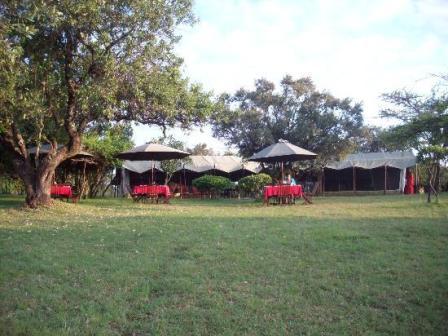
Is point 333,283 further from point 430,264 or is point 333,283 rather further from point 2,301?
point 2,301

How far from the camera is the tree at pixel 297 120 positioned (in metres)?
26.4

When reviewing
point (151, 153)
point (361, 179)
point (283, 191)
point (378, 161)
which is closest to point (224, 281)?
point (283, 191)

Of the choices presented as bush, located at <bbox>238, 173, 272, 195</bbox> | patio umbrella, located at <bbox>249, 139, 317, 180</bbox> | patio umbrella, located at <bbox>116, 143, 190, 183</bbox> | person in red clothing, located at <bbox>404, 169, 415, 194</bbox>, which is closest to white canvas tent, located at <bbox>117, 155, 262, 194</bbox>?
bush, located at <bbox>238, 173, 272, 195</bbox>

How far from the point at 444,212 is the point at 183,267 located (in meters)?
8.68

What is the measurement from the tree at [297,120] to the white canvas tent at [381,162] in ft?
9.94

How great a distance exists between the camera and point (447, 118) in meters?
8.80

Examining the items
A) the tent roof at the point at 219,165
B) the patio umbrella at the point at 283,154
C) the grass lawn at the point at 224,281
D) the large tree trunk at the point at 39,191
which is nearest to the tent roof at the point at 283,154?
the patio umbrella at the point at 283,154

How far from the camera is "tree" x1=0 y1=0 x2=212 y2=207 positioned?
10430 mm

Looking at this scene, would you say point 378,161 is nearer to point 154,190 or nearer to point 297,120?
point 297,120

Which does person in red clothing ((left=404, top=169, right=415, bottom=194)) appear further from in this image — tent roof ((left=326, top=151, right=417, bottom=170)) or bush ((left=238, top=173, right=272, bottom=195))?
bush ((left=238, top=173, right=272, bottom=195))

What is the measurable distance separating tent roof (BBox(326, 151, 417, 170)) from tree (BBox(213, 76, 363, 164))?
9.38 feet

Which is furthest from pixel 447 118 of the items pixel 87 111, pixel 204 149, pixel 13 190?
pixel 204 149

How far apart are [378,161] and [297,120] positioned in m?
7.05

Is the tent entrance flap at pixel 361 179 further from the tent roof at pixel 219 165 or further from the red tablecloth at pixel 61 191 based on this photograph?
the red tablecloth at pixel 61 191
